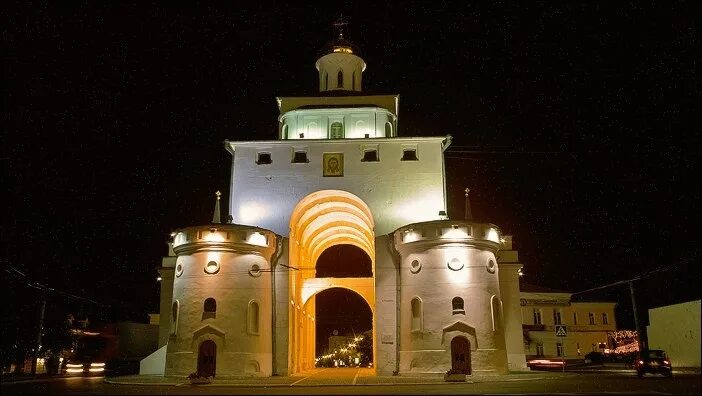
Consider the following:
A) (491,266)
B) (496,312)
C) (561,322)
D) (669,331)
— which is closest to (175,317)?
(496,312)

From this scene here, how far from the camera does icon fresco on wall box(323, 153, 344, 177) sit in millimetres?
33531

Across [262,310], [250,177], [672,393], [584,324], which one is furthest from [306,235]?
[584,324]

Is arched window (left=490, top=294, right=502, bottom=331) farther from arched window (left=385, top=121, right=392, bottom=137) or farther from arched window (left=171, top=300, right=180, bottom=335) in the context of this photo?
arched window (left=171, top=300, right=180, bottom=335)

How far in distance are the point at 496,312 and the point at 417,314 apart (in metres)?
3.74

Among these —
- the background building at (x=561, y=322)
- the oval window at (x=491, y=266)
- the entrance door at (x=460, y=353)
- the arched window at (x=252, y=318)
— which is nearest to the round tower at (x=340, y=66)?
the oval window at (x=491, y=266)

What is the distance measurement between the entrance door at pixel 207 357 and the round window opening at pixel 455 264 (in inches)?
462

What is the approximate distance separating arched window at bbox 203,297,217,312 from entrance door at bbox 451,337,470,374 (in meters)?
11.3

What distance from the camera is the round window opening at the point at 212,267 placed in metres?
29.7

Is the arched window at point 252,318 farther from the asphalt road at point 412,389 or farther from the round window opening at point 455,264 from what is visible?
the round window opening at point 455,264

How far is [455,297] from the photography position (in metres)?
28.9

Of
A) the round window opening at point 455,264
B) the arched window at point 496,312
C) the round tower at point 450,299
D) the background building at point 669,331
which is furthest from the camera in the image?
the round window opening at point 455,264

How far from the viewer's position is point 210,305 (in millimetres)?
29422

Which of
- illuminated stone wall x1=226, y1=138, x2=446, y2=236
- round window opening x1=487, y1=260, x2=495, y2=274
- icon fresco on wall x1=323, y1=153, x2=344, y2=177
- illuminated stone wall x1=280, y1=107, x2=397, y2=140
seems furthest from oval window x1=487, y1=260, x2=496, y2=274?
illuminated stone wall x1=280, y1=107, x2=397, y2=140

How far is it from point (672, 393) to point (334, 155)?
21.5m
